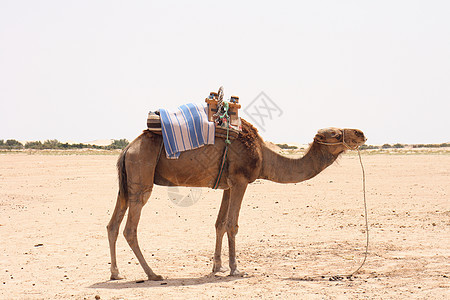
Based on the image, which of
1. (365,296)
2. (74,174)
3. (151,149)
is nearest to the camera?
(365,296)

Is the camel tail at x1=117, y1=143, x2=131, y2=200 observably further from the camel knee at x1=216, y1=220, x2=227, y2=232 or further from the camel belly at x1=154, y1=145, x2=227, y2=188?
the camel knee at x1=216, y1=220, x2=227, y2=232

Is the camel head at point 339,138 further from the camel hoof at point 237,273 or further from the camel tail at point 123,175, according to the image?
the camel tail at point 123,175

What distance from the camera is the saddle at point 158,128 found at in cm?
840

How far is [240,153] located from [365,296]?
120 inches

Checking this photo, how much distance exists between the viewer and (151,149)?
27.5 ft

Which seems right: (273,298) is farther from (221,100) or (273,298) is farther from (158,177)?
(221,100)

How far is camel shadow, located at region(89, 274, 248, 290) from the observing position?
7.92m

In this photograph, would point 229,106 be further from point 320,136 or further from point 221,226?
point 221,226

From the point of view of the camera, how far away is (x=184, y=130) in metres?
8.37

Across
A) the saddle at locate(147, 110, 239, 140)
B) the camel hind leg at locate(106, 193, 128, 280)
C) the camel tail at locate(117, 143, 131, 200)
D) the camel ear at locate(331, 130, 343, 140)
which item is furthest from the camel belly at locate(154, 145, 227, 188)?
the camel ear at locate(331, 130, 343, 140)

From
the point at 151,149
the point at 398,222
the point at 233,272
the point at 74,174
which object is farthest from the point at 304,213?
the point at 74,174

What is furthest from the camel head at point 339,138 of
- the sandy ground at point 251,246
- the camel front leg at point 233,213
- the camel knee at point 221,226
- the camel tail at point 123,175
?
the camel tail at point 123,175

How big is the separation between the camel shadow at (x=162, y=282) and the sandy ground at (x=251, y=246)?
2 centimetres

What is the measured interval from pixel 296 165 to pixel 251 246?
2.87m
